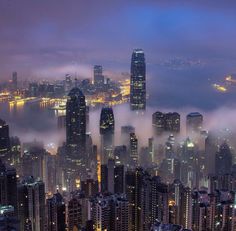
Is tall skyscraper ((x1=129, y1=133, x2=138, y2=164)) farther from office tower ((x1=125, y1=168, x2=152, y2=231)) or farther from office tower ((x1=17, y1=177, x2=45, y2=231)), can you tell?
office tower ((x1=17, y1=177, x2=45, y2=231))

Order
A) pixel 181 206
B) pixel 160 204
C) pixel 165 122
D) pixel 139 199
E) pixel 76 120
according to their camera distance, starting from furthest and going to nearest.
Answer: pixel 165 122 < pixel 76 120 < pixel 139 199 < pixel 160 204 < pixel 181 206

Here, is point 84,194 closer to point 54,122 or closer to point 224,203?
point 224,203

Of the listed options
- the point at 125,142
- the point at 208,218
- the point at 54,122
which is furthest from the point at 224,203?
the point at 54,122

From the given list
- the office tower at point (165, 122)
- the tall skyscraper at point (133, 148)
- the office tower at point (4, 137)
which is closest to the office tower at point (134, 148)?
the tall skyscraper at point (133, 148)

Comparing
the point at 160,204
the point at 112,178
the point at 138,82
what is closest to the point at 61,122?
the point at 138,82

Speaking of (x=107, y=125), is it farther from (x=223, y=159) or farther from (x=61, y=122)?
(x=223, y=159)

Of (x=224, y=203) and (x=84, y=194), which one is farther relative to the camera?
(x=84, y=194)

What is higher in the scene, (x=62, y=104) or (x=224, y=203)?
(x=62, y=104)

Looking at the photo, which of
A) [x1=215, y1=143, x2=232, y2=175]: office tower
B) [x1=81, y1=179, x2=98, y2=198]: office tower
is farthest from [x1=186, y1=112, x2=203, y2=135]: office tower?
[x1=81, y1=179, x2=98, y2=198]: office tower
